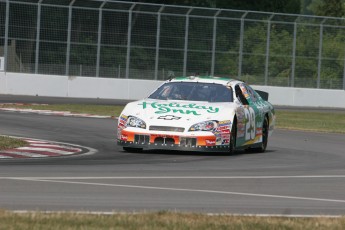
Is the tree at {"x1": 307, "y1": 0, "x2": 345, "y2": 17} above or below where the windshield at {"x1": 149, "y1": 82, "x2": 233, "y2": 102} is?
above

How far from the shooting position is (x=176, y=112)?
17703 millimetres

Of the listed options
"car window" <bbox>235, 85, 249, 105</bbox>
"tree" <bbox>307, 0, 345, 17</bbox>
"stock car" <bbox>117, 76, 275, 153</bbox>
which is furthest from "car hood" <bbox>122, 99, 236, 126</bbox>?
"tree" <bbox>307, 0, 345, 17</bbox>

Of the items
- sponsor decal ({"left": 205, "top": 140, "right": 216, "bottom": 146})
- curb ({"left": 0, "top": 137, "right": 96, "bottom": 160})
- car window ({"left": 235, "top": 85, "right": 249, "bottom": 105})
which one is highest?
car window ({"left": 235, "top": 85, "right": 249, "bottom": 105})

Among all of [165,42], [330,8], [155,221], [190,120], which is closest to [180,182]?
[155,221]

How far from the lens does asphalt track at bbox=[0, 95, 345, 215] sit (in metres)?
10.6

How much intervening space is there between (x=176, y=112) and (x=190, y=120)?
0.97 ft

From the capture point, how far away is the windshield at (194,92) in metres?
18.9

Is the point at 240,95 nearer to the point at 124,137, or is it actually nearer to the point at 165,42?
the point at 124,137

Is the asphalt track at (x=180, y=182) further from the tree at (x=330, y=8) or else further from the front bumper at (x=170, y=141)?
the tree at (x=330, y=8)

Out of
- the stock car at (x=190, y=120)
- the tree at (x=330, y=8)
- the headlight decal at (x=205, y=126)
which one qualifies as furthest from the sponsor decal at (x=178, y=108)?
the tree at (x=330, y=8)

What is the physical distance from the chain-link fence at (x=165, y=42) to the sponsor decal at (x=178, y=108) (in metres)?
26.4

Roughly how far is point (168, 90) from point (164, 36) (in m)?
26.9

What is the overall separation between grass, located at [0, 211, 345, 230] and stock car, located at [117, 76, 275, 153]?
7848 mm

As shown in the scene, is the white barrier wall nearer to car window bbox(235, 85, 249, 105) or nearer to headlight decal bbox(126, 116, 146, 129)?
car window bbox(235, 85, 249, 105)
